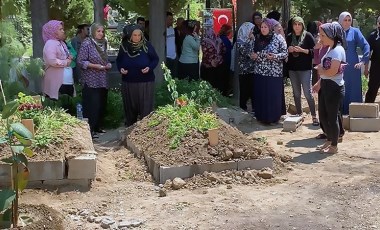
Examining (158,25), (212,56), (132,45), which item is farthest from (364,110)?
(158,25)

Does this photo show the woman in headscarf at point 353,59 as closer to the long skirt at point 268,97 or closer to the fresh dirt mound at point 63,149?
the long skirt at point 268,97

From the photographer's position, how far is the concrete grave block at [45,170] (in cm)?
613

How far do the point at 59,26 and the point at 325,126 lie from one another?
3731 millimetres

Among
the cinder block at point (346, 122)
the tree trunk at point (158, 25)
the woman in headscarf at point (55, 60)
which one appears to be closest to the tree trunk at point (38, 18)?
the tree trunk at point (158, 25)

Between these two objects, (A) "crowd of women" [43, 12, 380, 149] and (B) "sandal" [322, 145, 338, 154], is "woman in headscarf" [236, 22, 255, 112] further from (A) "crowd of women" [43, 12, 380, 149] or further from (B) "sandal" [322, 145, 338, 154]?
(B) "sandal" [322, 145, 338, 154]

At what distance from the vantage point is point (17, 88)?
8438 mm

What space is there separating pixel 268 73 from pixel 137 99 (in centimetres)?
202

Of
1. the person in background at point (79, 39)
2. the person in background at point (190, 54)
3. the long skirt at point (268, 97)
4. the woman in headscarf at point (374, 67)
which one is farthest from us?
the person in background at point (190, 54)

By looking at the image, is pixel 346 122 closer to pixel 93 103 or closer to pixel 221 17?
pixel 93 103

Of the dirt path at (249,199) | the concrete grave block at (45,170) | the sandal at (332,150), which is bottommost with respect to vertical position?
the dirt path at (249,199)

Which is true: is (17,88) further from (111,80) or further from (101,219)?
(111,80)

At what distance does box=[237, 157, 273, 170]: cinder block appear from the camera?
6.62 meters

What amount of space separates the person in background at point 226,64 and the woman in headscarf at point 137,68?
308cm

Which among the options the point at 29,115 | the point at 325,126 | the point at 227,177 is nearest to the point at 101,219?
the point at 227,177
